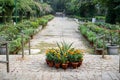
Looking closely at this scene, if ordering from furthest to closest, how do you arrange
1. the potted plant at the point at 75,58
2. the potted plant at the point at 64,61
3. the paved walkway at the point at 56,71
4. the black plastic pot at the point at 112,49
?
the black plastic pot at the point at 112,49, the potted plant at the point at 75,58, the potted plant at the point at 64,61, the paved walkway at the point at 56,71

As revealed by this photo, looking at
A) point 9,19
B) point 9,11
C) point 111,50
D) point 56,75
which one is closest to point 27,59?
point 56,75

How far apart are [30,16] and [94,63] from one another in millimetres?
27180

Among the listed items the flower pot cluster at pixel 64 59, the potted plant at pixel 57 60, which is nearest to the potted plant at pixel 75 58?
the flower pot cluster at pixel 64 59

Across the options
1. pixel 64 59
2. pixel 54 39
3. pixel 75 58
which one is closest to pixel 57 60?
pixel 64 59

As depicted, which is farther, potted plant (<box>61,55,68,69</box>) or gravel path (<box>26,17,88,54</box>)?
gravel path (<box>26,17,88,54</box>)

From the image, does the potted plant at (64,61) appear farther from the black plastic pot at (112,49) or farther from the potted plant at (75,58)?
the black plastic pot at (112,49)

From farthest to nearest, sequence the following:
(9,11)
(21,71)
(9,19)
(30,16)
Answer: (30,16) → (9,19) → (9,11) → (21,71)

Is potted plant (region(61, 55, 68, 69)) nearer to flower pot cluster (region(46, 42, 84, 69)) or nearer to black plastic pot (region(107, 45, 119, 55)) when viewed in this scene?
flower pot cluster (region(46, 42, 84, 69))

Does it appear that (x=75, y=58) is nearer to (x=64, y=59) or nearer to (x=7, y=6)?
(x=64, y=59)

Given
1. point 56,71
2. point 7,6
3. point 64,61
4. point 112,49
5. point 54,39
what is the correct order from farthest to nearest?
point 7,6, point 54,39, point 112,49, point 64,61, point 56,71

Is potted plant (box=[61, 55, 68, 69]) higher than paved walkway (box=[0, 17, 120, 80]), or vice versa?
potted plant (box=[61, 55, 68, 69])

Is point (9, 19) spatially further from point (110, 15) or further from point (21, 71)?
→ point (21, 71)

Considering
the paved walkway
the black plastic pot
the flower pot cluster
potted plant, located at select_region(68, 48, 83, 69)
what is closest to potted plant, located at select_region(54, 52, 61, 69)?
the flower pot cluster

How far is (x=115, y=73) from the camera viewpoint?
582 cm
